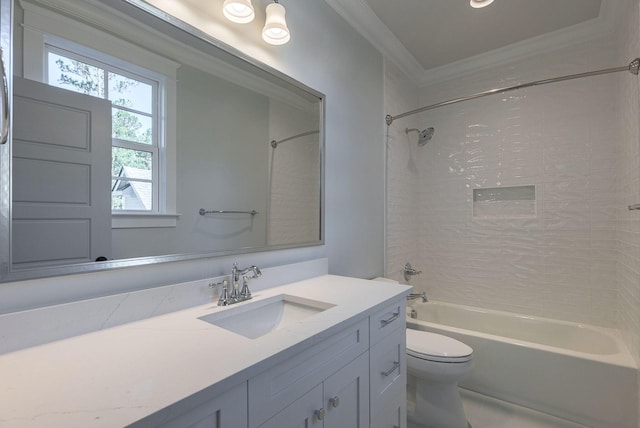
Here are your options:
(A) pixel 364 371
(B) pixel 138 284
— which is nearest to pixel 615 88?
(A) pixel 364 371

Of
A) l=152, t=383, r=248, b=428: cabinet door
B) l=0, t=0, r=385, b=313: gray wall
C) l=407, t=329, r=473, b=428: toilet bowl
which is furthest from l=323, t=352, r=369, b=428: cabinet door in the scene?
l=407, t=329, r=473, b=428: toilet bowl

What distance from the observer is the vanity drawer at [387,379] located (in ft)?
3.74

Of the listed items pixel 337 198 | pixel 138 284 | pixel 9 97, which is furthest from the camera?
pixel 337 198

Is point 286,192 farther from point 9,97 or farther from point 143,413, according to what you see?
point 143,413

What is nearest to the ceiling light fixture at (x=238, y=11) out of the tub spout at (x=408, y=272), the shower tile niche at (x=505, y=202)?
the tub spout at (x=408, y=272)

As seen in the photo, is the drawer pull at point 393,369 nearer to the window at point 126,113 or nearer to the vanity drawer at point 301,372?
the vanity drawer at point 301,372

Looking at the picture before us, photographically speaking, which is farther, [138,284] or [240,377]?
[138,284]

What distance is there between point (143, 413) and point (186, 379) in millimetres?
110

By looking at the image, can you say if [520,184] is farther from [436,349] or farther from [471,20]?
A: [436,349]

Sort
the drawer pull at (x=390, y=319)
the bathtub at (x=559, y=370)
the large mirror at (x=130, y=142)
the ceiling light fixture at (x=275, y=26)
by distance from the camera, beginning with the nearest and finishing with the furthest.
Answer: the large mirror at (x=130, y=142), the drawer pull at (x=390, y=319), the ceiling light fixture at (x=275, y=26), the bathtub at (x=559, y=370)

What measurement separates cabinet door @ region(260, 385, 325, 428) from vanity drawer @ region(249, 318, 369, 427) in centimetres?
1

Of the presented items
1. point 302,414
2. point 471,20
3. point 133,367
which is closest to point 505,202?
point 471,20

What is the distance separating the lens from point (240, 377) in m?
0.64

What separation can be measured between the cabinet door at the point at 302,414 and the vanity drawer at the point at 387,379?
319 mm
